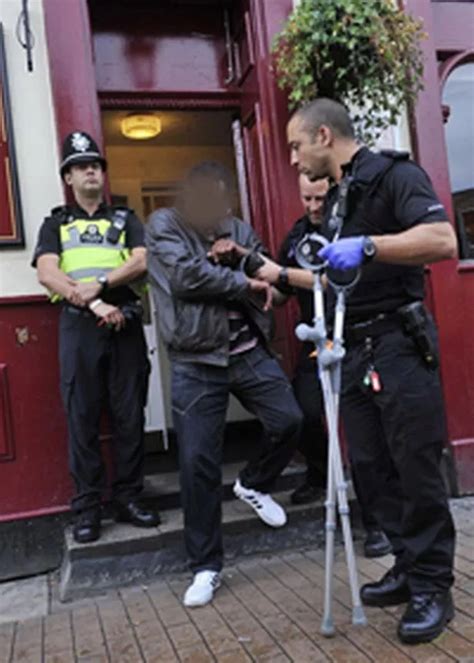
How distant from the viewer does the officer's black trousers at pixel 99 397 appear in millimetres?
3820

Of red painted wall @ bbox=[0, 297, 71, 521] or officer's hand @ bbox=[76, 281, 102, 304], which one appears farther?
red painted wall @ bbox=[0, 297, 71, 521]

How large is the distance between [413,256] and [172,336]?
1.42m

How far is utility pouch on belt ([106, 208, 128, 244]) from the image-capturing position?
391 cm

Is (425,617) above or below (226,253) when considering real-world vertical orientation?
below

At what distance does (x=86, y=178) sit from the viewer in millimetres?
3887

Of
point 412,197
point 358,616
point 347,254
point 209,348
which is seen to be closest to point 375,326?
point 347,254

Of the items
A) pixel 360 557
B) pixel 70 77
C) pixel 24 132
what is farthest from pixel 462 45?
pixel 360 557

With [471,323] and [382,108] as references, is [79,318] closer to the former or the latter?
[382,108]

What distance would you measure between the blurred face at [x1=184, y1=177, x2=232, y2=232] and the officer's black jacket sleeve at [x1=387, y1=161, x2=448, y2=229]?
1.17 metres

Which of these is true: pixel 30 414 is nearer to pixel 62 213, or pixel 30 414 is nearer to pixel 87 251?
pixel 87 251

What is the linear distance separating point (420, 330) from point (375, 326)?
0.19 metres

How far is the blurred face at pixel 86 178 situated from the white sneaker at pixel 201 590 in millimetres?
2253

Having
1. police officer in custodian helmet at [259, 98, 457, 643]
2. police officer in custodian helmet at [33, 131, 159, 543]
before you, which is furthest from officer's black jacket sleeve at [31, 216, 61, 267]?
police officer in custodian helmet at [259, 98, 457, 643]

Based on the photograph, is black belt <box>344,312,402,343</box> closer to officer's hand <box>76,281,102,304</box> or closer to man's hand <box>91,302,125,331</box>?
man's hand <box>91,302,125,331</box>
